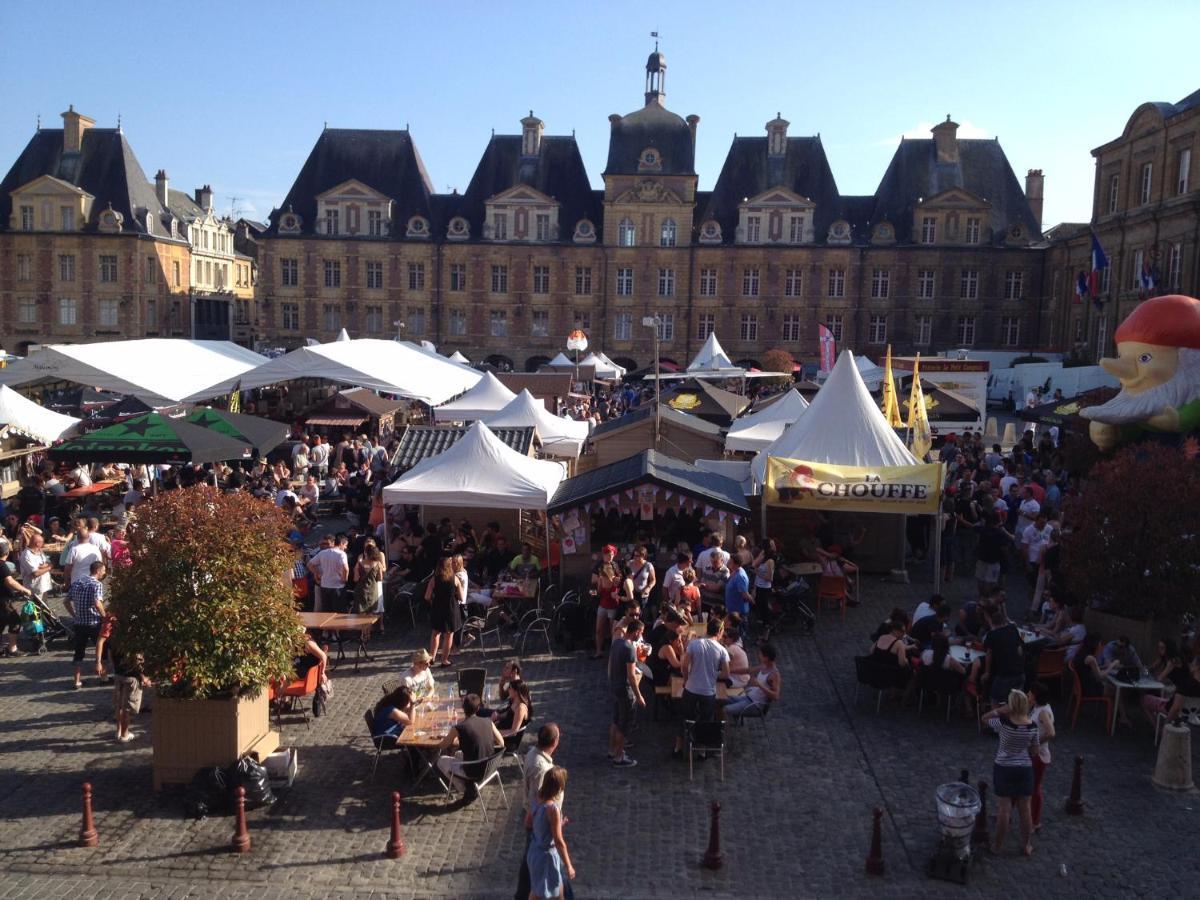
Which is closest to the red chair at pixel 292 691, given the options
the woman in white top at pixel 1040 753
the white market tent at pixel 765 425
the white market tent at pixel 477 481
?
the white market tent at pixel 477 481

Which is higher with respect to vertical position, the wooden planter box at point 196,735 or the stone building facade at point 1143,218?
the stone building facade at point 1143,218

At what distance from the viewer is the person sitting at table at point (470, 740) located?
8398 millimetres

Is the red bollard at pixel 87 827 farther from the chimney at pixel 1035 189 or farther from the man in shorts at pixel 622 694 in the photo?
the chimney at pixel 1035 189

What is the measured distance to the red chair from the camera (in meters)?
9.98

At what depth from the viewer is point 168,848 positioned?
25.6 feet

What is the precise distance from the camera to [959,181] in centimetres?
5238

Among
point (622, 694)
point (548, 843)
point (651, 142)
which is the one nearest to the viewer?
point (548, 843)

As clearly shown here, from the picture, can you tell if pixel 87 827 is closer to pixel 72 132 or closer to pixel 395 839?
pixel 395 839

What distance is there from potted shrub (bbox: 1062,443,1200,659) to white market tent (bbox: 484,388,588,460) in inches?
427

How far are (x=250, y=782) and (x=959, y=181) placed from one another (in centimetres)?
5118

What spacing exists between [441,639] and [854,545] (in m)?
7.21

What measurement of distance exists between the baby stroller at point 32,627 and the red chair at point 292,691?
3897 mm

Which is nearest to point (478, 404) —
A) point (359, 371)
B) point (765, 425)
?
point (359, 371)

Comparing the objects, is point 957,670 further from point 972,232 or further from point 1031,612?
point 972,232
